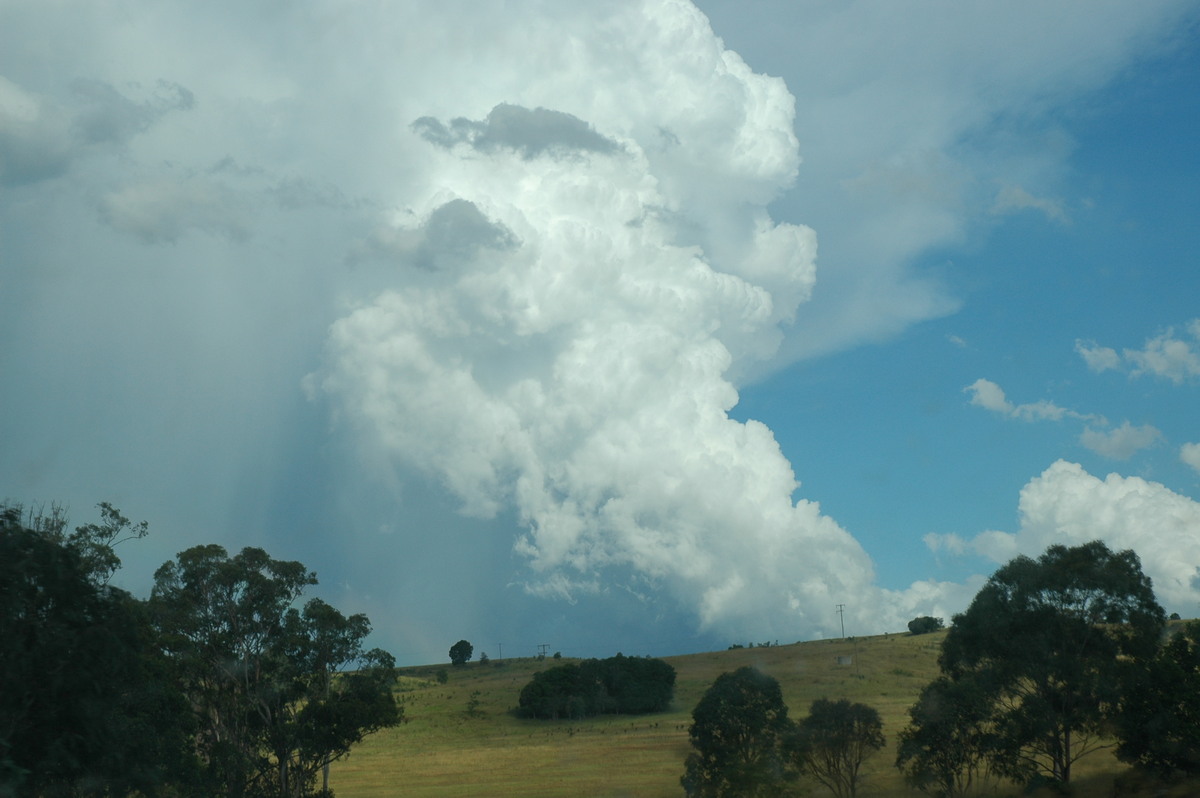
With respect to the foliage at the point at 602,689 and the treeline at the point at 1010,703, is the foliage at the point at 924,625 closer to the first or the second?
the foliage at the point at 602,689

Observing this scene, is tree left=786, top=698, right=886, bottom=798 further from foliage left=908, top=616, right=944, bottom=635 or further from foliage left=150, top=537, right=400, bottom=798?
foliage left=908, top=616, right=944, bottom=635

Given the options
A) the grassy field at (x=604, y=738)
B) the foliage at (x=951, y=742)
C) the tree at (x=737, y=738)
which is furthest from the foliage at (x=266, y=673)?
the foliage at (x=951, y=742)

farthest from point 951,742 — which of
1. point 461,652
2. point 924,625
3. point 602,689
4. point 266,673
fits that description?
point 461,652

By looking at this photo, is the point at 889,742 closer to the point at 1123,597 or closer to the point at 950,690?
the point at 950,690

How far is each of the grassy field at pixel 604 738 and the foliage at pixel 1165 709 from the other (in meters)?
1.99

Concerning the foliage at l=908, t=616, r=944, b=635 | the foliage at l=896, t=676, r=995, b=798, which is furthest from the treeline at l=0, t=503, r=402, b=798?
the foliage at l=908, t=616, r=944, b=635

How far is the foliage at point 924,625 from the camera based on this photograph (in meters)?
119

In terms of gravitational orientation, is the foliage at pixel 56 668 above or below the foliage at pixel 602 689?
above

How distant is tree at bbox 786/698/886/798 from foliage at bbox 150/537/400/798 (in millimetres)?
20280

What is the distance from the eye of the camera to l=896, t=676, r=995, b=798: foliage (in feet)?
130

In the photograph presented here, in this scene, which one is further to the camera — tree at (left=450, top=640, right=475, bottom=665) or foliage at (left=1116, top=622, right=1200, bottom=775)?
tree at (left=450, top=640, right=475, bottom=665)

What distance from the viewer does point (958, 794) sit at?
39.4m

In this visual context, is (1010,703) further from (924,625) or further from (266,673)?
(924,625)

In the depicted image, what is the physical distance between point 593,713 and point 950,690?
51.3m
